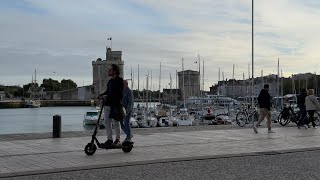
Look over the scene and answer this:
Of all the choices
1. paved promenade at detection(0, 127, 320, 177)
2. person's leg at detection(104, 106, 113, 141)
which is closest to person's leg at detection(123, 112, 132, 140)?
paved promenade at detection(0, 127, 320, 177)

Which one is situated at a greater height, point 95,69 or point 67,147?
point 95,69

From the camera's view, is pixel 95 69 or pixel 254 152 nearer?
pixel 254 152

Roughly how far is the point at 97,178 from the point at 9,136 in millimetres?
9125

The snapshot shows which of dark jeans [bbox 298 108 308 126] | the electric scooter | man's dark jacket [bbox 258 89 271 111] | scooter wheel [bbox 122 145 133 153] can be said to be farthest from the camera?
dark jeans [bbox 298 108 308 126]

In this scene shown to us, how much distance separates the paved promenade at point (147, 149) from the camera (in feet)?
38.4

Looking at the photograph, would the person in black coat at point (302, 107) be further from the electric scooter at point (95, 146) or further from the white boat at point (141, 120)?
the white boat at point (141, 120)

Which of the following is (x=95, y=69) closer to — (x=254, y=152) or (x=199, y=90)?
(x=199, y=90)

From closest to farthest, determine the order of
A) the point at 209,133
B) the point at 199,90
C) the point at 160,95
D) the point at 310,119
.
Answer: the point at 209,133, the point at 310,119, the point at 199,90, the point at 160,95

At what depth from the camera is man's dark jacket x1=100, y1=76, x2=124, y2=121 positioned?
1327 centimetres

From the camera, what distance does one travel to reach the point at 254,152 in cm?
1402

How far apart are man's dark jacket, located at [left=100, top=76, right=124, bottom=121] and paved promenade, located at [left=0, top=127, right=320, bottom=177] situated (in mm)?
1025

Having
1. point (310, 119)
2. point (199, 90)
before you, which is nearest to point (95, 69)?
point (199, 90)

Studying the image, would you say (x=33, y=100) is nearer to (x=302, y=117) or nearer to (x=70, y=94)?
(x=70, y=94)

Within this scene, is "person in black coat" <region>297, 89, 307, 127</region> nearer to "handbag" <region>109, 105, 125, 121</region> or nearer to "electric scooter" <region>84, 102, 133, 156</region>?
"electric scooter" <region>84, 102, 133, 156</region>
